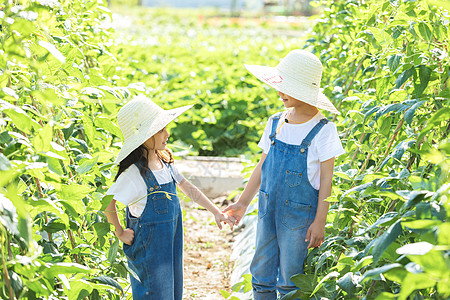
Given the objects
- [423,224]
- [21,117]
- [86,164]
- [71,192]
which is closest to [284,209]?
[86,164]

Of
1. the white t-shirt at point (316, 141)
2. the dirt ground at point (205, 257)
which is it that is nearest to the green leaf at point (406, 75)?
the white t-shirt at point (316, 141)

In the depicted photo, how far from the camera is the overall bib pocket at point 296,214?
7.92 ft

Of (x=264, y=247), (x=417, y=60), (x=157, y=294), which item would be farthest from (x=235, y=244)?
(x=417, y=60)

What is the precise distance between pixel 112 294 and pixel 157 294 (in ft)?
0.97

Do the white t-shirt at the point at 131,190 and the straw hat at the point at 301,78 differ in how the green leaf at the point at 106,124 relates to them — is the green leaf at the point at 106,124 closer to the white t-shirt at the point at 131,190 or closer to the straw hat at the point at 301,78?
the white t-shirt at the point at 131,190

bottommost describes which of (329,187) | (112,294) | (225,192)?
(225,192)

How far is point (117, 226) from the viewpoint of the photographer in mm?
2236

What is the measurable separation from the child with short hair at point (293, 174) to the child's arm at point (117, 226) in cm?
62

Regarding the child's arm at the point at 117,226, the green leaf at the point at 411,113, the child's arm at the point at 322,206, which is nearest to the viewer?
the green leaf at the point at 411,113

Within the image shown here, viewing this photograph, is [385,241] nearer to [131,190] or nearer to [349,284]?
[349,284]

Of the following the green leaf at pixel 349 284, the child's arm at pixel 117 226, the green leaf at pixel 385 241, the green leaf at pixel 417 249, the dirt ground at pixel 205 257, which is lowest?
the dirt ground at pixel 205 257

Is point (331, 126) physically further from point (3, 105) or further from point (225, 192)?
point (225, 192)

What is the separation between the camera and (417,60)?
6.07ft

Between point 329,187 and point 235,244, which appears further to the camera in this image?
point 235,244
